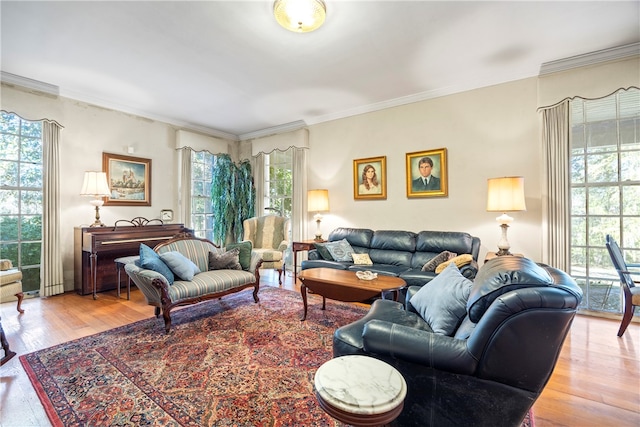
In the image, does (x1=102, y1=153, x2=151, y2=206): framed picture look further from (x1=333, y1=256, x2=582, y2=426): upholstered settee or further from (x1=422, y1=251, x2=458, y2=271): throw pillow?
(x1=333, y1=256, x2=582, y2=426): upholstered settee

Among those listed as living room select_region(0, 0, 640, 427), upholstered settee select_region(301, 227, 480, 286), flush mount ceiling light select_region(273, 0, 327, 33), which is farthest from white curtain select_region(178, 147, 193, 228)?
flush mount ceiling light select_region(273, 0, 327, 33)

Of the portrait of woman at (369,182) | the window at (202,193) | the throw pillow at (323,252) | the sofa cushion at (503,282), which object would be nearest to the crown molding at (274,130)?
the window at (202,193)

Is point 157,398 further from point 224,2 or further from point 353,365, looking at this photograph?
point 224,2

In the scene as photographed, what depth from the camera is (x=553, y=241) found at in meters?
3.40

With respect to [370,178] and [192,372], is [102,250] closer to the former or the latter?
[192,372]

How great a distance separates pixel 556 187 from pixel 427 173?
1507 millimetres

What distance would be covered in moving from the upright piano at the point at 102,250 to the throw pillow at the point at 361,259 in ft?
9.98

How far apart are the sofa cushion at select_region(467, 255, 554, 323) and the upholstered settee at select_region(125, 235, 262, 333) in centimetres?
260

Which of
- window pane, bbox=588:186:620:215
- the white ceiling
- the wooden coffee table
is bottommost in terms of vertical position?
the wooden coffee table

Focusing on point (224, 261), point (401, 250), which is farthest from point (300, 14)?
point (401, 250)

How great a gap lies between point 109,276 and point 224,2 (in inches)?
155

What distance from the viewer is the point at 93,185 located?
13.3 ft

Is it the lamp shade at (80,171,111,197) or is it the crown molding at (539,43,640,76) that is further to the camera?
the lamp shade at (80,171,111,197)

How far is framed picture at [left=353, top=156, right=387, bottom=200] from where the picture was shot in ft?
15.5
